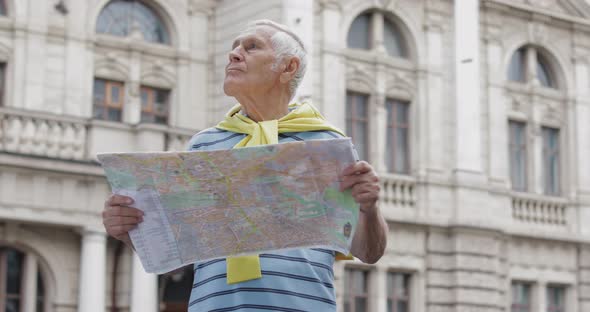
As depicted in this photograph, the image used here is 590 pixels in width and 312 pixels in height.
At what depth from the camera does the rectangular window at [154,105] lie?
2133cm

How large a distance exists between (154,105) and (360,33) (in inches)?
175

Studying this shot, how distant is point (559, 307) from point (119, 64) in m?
10.8

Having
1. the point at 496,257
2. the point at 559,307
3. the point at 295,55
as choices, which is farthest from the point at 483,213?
the point at 295,55

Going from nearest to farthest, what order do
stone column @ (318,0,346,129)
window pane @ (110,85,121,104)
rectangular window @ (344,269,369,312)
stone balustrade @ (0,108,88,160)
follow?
1. stone balustrade @ (0,108,88,160)
2. window pane @ (110,85,121,104)
3. stone column @ (318,0,346,129)
4. rectangular window @ (344,269,369,312)

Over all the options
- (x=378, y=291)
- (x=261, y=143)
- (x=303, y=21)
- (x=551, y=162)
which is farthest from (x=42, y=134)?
(x=261, y=143)

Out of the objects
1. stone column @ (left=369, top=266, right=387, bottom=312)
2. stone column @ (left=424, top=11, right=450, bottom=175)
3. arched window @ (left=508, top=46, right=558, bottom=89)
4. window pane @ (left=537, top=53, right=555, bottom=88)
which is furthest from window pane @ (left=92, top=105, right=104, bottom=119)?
window pane @ (left=537, top=53, right=555, bottom=88)

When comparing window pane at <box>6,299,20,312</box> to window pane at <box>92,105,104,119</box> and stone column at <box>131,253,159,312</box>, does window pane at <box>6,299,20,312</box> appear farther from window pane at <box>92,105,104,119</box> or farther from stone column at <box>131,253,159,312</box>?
window pane at <box>92,105,104,119</box>

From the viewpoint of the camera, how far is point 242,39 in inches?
158

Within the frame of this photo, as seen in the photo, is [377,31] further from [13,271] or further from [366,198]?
[366,198]

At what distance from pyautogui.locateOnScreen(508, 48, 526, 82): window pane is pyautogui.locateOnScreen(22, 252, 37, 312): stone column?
37.3 feet

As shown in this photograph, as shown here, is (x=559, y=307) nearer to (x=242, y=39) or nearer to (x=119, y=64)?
(x=119, y=64)

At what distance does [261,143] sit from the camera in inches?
151

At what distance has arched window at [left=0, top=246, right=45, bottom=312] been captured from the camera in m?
18.8

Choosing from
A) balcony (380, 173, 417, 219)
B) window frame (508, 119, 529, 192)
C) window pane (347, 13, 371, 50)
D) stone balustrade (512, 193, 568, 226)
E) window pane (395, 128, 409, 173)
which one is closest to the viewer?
balcony (380, 173, 417, 219)
